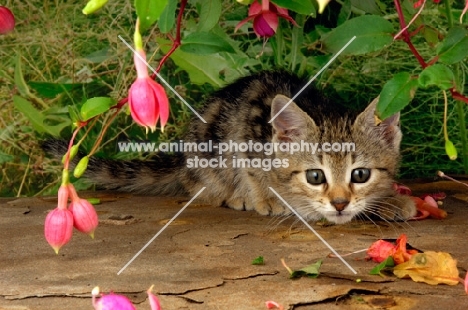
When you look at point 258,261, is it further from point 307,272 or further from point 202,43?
A: point 202,43

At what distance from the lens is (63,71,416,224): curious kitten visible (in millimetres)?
3092

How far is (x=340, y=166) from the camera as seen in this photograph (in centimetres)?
309

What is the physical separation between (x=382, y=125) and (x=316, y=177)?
1.10 feet

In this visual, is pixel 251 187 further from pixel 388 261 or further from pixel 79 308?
pixel 79 308

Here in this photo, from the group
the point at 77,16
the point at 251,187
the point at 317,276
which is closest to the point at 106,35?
the point at 77,16

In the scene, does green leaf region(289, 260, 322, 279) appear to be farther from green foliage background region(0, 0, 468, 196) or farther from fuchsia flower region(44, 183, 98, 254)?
green foliage background region(0, 0, 468, 196)

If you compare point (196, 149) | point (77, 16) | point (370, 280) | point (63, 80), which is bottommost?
point (370, 280)

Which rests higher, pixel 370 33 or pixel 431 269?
pixel 370 33

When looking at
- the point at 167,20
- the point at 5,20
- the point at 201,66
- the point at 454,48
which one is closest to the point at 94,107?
the point at 167,20

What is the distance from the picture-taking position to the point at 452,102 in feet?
13.6

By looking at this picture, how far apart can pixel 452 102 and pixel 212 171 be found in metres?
1.40

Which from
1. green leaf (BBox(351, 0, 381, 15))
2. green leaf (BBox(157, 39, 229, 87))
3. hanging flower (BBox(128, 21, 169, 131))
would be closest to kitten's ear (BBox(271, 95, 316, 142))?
green leaf (BBox(351, 0, 381, 15))

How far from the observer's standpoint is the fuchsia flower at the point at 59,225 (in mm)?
1978

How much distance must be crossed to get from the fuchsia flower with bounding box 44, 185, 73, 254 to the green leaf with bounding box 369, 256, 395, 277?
88 cm
